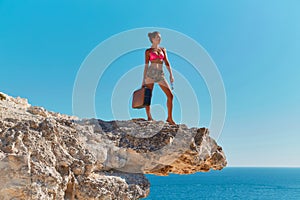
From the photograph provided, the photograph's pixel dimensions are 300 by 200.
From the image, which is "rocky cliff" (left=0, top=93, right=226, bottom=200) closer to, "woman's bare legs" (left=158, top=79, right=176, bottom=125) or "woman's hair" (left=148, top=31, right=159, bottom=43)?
"woman's bare legs" (left=158, top=79, right=176, bottom=125)

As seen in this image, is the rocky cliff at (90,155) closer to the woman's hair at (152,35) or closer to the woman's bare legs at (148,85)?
the woman's bare legs at (148,85)

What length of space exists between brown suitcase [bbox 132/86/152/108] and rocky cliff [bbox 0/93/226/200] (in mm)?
724

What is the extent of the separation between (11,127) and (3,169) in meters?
0.59

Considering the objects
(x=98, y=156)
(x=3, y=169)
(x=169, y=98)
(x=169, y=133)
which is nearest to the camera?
(x=3, y=169)

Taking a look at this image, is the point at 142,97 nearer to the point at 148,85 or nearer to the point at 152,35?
the point at 148,85

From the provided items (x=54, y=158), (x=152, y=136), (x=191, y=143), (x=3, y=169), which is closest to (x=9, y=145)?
(x=3, y=169)

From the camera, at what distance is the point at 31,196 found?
339 cm

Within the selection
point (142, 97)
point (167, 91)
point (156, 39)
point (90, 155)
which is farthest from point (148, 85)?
point (90, 155)

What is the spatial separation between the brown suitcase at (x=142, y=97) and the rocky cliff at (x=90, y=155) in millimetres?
724

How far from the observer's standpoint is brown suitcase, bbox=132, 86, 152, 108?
607 cm

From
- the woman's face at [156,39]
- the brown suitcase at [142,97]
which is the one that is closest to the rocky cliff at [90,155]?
the brown suitcase at [142,97]

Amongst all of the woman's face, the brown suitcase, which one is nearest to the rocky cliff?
the brown suitcase

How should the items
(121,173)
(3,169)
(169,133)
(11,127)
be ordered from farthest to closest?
(169,133)
(121,173)
(11,127)
(3,169)

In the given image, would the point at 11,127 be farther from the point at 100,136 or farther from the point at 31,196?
the point at 100,136
